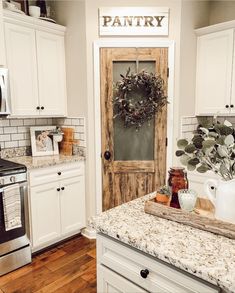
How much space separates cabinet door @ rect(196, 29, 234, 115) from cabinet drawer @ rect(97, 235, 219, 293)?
226cm

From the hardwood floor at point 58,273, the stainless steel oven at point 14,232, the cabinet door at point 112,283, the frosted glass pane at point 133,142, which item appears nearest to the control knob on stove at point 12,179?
the stainless steel oven at point 14,232

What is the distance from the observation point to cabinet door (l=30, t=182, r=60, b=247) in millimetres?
2506

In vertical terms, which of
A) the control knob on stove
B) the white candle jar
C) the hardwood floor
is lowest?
the hardwood floor

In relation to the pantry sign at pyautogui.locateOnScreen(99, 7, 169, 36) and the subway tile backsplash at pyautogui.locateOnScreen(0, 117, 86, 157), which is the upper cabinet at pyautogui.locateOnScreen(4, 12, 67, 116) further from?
the pantry sign at pyautogui.locateOnScreen(99, 7, 169, 36)

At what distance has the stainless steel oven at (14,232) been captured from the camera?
2.22 meters

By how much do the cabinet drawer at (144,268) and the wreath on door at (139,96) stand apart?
5.66 feet

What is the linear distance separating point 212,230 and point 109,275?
0.51 m

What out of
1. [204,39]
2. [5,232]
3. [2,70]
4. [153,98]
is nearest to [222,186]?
[153,98]

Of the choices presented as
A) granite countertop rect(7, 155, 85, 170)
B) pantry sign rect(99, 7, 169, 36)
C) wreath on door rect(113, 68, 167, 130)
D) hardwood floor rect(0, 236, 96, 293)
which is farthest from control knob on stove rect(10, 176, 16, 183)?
pantry sign rect(99, 7, 169, 36)

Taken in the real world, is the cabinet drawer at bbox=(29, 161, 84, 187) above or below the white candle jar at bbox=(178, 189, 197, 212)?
below

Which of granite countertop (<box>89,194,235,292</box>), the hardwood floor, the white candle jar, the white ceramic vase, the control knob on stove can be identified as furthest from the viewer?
the control knob on stove

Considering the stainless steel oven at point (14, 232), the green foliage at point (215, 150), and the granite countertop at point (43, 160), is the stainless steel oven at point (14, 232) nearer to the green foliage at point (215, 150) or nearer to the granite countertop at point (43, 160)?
the granite countertop at point (43, 160)

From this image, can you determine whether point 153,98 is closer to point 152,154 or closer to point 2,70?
point 152,154

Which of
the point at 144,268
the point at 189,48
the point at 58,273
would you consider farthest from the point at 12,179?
the point at 189,48
